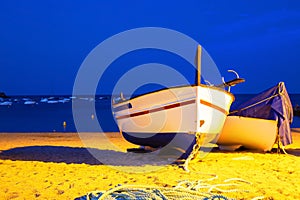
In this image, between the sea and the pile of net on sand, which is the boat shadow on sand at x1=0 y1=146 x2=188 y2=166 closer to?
the pile of net on sand

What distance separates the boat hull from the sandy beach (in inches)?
29.5

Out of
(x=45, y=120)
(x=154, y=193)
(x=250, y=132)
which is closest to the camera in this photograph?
(x=154, y=193)

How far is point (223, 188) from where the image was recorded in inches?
Result: 215

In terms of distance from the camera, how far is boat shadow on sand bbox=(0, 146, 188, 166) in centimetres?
806

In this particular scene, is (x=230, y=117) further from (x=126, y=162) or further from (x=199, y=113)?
(x=126, y=162)

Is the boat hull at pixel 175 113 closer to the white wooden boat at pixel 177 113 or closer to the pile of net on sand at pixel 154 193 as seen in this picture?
the white wooden boat at pixel 177 113

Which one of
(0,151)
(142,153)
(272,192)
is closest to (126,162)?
(142,153)

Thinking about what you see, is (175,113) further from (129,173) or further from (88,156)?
(88,156)

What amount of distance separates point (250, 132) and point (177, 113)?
2.75 meters

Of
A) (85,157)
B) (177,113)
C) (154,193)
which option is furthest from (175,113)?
(154,193)

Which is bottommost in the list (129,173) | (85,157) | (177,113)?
(129,173)

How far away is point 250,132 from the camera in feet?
29.9

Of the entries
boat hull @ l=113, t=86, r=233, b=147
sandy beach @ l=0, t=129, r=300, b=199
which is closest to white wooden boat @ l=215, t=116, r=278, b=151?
sandy beach @ l=0, t=129, r=300, b=199

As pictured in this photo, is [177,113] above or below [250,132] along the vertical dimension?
above
